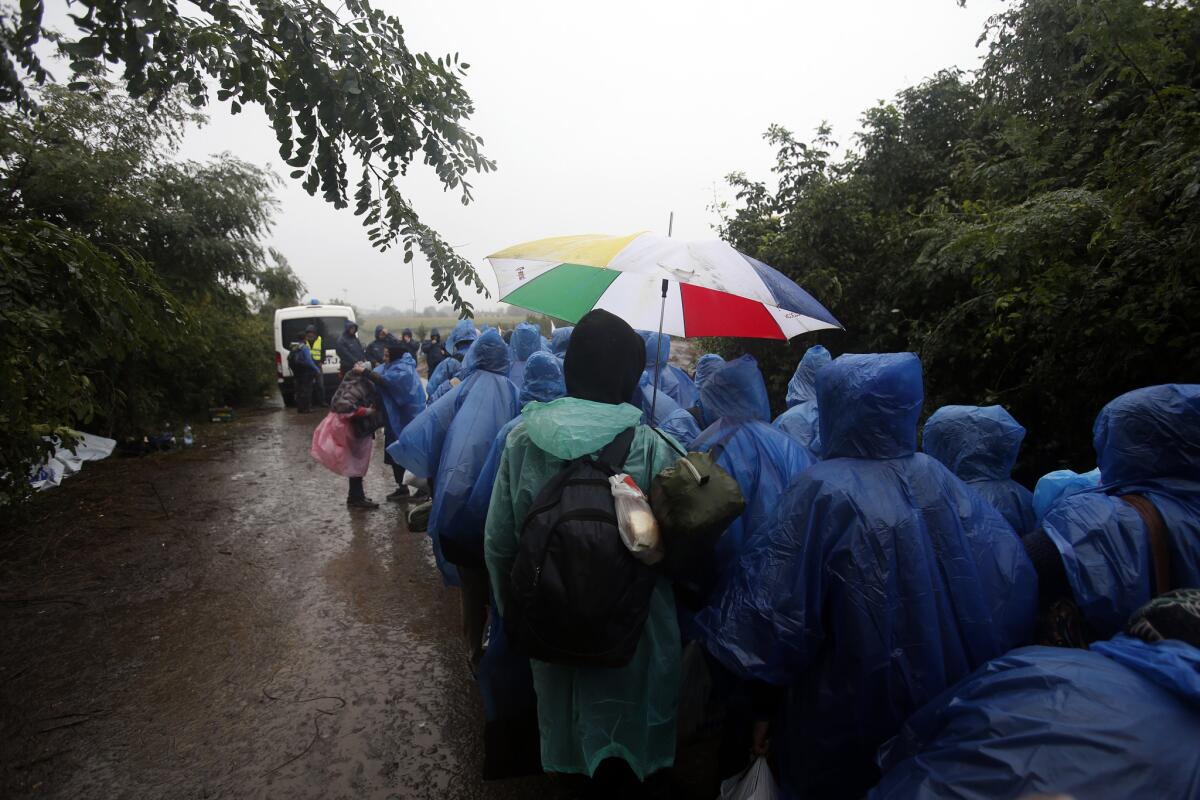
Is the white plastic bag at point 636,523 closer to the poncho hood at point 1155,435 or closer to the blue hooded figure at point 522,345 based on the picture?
the poncho hood at point 1155,435

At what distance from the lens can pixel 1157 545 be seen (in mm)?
1679

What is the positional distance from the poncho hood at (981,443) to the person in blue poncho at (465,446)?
6.90 feet

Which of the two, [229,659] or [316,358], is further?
[316,358]

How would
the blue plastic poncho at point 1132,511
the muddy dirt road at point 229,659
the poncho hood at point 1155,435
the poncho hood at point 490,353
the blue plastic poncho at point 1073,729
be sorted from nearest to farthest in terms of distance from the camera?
the blue plastic poncho at point 1073,729 → the blue plastic poncho at point 1132,511 → the poncho hood at point 1155,435 → the muddy dirt road at point 229,659 → the poncho hood at point 490,353

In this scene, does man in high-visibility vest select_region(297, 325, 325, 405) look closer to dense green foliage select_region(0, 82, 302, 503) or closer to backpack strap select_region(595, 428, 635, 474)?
dense green foliage select_region(0, 82, 302, 503)

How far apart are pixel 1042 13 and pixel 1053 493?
20.0 ft

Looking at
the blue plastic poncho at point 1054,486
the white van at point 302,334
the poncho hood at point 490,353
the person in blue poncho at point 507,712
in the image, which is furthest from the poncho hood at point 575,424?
the white van at point 302,334

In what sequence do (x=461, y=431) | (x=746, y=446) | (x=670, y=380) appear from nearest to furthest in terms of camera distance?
(x=746, y=446)
(x=461, y=431)
(x=670, y=380)

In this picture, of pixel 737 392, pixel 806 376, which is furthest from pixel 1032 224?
pixel 737 392

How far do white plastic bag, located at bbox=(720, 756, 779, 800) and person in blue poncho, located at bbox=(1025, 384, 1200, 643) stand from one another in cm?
89

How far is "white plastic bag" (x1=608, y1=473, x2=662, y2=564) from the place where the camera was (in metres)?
1.74

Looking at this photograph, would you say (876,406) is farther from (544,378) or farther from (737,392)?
(544,378)

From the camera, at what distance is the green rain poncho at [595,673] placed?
1.94 meters

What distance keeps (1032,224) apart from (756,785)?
3.62m
